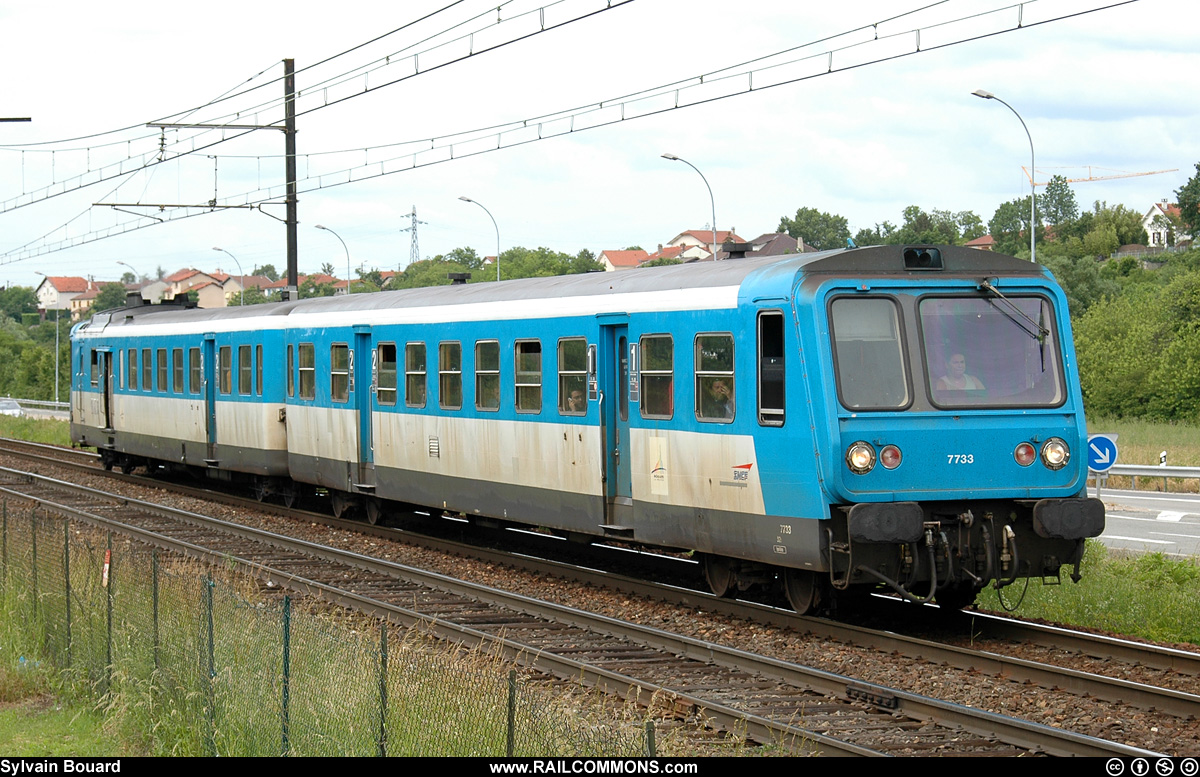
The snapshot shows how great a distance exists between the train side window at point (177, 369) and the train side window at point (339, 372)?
263 inches

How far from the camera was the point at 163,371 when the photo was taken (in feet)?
87.0

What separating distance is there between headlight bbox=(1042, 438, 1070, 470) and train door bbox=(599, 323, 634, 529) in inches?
160

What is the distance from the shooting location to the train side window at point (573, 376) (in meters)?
14.0

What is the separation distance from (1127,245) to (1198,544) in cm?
11701

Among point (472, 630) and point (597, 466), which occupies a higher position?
point (597, 466)

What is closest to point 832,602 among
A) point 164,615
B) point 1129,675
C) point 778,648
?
point 778,648

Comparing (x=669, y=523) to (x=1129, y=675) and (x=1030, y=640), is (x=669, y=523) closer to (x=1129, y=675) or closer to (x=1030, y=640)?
(x=1030, y=640)

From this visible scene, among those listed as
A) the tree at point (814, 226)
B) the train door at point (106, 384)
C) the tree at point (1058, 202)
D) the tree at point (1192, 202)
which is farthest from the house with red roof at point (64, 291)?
the train door at point (106, 384)

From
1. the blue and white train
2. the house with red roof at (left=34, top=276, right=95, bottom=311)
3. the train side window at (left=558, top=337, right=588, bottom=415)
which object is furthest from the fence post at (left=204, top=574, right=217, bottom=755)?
the house with red roof at (left=34, top=276, right=95, bottom=311)

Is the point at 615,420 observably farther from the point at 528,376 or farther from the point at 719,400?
the point at 719,400

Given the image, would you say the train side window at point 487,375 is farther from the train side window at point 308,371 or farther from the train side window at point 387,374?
the train side window at point 308,371

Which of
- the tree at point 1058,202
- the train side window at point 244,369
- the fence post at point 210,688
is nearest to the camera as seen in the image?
the fence post at point 210,688

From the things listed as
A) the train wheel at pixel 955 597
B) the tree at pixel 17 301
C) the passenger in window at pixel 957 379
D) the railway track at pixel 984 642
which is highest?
the tree at pixel 17 301

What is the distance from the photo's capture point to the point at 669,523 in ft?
41.9
